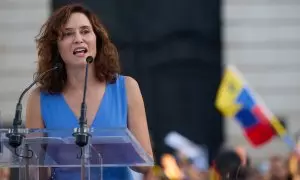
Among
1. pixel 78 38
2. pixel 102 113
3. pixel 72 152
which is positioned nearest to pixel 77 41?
pixel 78 38

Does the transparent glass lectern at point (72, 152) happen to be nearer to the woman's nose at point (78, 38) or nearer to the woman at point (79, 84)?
the woman at point (79, 84)

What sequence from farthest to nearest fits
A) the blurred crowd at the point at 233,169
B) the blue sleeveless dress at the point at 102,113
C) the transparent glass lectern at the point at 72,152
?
the blurred crowd at the point at 233,169
the blue sleeveless dress at the point at 102,113
the transparent glass lectern at the point at 72,152

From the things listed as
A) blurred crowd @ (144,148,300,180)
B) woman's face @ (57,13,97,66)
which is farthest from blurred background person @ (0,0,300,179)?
woman's face @ (57,13,97,66)

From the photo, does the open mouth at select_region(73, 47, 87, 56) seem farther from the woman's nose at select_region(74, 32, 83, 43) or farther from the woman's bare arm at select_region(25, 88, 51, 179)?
the woman's bare arm at select_region(25, 88, 51, 179)

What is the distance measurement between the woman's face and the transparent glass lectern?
0.52m

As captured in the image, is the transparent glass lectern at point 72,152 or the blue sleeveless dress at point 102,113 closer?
the transparent glass lectern at point 72,152

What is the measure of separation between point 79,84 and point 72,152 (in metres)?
0.54

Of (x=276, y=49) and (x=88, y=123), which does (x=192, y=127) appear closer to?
(x=276, y=49)

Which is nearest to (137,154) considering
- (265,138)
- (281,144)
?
(265,138)

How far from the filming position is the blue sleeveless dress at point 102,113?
469 centimetres

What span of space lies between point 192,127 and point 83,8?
12.2 meters

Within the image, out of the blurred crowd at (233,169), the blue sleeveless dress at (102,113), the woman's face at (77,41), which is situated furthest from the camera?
the blurred crowd at (233,169)

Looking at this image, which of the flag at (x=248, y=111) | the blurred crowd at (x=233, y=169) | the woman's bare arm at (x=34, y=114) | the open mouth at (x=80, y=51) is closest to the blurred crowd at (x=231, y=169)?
the blurred crowd at (x=233, y=169)

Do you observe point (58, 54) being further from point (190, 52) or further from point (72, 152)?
point (190, 52)
